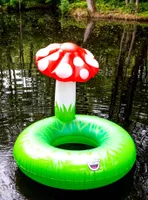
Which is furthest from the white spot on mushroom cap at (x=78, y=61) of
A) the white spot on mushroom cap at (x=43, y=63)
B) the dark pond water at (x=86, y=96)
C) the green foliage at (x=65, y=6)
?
the green foliage at (x=65, y=6)

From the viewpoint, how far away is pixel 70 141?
5.09 metres

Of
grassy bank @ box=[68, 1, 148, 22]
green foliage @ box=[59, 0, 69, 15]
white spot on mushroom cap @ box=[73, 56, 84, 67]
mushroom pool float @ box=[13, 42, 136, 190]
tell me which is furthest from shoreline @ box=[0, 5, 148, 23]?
white spot on mushroom cap @ box=[73, 56, 84, 67]

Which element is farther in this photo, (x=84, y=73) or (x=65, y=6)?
(x=65, y=6)

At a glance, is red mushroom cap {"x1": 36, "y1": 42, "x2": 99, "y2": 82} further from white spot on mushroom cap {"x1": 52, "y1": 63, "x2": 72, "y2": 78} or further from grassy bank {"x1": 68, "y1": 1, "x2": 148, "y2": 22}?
grassy bank {"x1": 68, "y1": 1, "x2": 148, "y2": 22}

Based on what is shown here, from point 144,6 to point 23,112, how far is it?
1760 cm

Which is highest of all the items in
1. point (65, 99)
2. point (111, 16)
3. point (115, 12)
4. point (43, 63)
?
point (115, 12)

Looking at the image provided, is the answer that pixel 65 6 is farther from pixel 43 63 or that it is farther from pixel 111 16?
pixel 43 63

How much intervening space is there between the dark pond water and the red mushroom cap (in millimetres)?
1475

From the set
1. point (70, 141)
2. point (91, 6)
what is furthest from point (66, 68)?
point (91, 6)

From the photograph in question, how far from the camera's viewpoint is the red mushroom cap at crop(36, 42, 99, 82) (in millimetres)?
4484

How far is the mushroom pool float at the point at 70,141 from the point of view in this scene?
4.12 metres

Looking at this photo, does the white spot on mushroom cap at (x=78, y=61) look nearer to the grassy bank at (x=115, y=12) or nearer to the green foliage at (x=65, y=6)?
the grassy bank at (x=115, y=12)

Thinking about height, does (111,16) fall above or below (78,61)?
above

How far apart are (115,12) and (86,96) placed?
14994 millimetres
